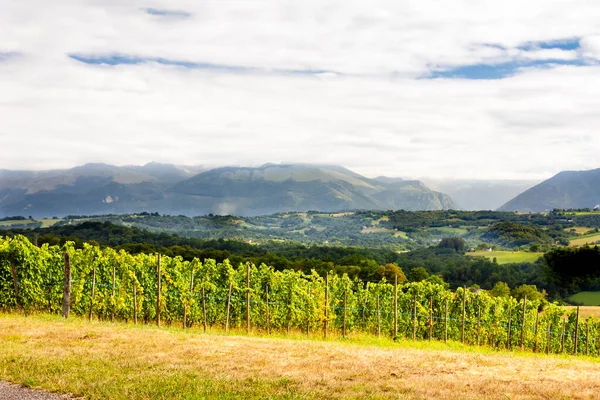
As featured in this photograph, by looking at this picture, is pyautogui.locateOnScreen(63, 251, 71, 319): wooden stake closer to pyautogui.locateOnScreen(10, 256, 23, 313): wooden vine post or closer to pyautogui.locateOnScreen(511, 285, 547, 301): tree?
pyautogui.locateOnScreen(10, 256, 23, 313): wooden vine post

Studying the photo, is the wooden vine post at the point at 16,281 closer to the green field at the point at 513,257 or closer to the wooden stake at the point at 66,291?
the wooden stake at the point at 66,291

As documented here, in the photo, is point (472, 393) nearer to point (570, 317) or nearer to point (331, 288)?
point (331, 288)

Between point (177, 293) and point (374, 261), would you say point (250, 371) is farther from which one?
point (374, 261)

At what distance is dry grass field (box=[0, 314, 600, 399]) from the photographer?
11.1m

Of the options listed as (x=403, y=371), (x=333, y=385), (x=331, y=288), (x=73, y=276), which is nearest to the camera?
(x=333, y=385)

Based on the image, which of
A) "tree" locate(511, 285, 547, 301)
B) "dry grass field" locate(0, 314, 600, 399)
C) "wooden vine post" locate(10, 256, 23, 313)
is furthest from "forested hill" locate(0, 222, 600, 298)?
"dry grass field" locate(0, 314, 600, 399)

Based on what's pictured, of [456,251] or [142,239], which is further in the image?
[456,251]

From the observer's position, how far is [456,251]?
188000 millimetres

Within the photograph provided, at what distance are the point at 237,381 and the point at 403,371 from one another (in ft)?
13.5

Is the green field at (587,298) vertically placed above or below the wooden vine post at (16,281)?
below

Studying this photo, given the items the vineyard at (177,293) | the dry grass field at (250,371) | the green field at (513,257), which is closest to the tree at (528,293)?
the vineyard at (177,293)

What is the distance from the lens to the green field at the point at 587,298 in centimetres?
9503

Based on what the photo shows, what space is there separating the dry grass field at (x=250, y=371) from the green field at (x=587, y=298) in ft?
294

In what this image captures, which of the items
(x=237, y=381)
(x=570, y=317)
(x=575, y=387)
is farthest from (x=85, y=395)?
(x=570, y=317)
